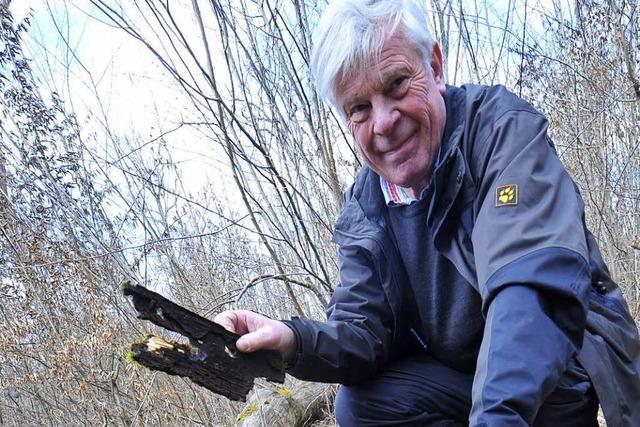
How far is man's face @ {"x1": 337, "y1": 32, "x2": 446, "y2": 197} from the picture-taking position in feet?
5.09

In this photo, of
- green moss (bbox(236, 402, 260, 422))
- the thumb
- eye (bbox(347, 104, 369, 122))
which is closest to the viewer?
the thumb

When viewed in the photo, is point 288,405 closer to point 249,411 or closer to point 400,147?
point 249,411

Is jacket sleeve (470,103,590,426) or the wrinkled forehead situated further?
the wrinkled forehead

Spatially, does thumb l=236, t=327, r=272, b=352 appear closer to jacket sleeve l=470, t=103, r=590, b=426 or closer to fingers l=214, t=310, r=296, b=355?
fingers l=214, t=310, r=296, b=355

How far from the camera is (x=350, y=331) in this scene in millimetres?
1753

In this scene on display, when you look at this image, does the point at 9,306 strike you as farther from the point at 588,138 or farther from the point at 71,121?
the point at 588,138

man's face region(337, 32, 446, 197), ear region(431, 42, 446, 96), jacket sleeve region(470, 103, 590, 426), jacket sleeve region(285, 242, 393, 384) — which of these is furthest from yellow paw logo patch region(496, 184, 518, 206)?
jacket sleeve region(285, 242, 393, 384)

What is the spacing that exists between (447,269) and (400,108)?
0.47m

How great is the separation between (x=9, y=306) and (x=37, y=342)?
746mm

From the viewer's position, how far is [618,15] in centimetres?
395

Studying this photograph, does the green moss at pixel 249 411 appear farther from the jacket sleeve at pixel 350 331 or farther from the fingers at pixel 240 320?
the fingers at pixel 240 320

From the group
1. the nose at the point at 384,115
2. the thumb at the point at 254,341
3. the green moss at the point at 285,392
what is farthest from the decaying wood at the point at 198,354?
the green moss at the point at 285,392

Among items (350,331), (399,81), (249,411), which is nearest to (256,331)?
(350,331)

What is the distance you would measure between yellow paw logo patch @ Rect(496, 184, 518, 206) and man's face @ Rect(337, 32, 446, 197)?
0.35 meters
